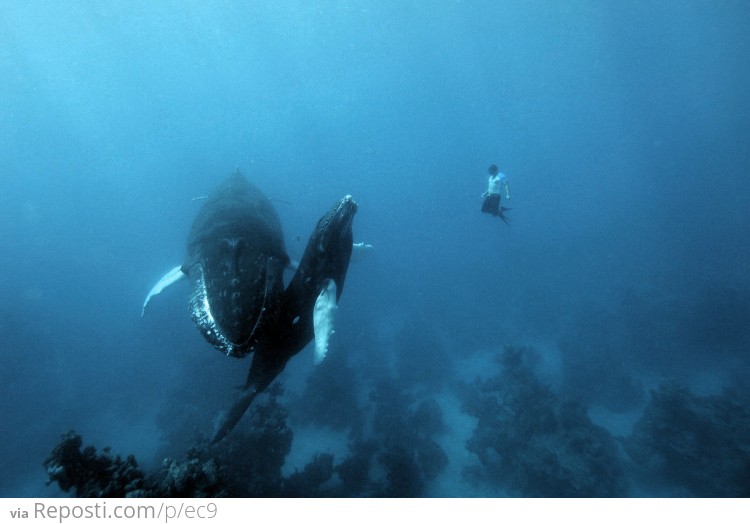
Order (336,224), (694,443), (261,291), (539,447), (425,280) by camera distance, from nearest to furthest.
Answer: (261,291)
(336,224)
(694,443)
(539,447)
(425,280)

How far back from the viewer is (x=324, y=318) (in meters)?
3.14

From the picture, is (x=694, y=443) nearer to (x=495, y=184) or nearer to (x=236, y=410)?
(x=495, y=184)

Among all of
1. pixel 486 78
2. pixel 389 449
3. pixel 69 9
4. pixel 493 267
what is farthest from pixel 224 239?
pixel 486 78

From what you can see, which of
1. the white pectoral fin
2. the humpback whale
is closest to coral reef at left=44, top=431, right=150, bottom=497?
the humpback whale

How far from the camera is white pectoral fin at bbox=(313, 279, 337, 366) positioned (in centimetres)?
299

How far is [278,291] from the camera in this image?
119 inches

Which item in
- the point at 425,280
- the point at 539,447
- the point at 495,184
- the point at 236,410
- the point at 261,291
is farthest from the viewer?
the point at 425,280

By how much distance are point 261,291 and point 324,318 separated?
2.22ft

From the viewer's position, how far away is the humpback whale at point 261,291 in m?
2.58

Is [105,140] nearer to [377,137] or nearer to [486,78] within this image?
[377,137]

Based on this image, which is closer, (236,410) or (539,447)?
(236,410)

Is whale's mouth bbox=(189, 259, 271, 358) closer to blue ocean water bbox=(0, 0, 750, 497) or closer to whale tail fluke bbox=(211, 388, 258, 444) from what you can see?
whale tail fluke bbox=(211, 388, 258, 444)

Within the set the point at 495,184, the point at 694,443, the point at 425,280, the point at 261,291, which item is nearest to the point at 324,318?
the point at 261,291

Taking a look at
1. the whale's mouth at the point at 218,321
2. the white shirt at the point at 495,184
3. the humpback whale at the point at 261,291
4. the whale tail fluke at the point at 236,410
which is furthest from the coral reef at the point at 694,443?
the whale's mouth at the point at 218,321
